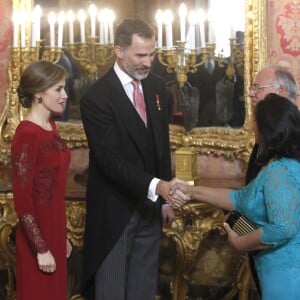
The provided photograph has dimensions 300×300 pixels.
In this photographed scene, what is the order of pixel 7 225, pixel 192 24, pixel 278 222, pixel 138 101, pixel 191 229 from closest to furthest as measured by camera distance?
pixel 278 222 → pixel 138 101 → pixel 191 229 → pixel 7 225 → pixel 192 24

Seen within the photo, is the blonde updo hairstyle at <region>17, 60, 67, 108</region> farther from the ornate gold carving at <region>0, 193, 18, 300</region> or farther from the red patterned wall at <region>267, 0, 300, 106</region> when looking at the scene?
the red patterned wall at <region>267, 0, 300, 106</region>

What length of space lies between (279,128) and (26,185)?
1.07 metres

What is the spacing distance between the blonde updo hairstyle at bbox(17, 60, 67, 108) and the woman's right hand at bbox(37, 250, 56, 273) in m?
0.64

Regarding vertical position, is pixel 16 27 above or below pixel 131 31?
above

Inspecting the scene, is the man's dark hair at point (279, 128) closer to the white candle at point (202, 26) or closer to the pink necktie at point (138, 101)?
the pink necktie at point (138, 101)

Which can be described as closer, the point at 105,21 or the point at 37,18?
the point at 105,21

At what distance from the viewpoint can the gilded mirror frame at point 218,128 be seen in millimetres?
3830

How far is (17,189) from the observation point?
8.87 ft

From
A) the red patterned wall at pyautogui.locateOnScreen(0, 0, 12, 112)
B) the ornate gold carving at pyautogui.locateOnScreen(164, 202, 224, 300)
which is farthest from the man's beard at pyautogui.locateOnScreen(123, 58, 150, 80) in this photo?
the red patterned wall at pyautogui.locateOnScreen(0, 0, 12, 112)

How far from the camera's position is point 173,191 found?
2.81 meters

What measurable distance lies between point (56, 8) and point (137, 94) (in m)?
1.50

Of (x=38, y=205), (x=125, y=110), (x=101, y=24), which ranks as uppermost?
(x=101, y=24)

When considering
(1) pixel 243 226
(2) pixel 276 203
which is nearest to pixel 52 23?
(1) pixel 243 226

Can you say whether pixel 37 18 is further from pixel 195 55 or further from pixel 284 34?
pixel 284 34
